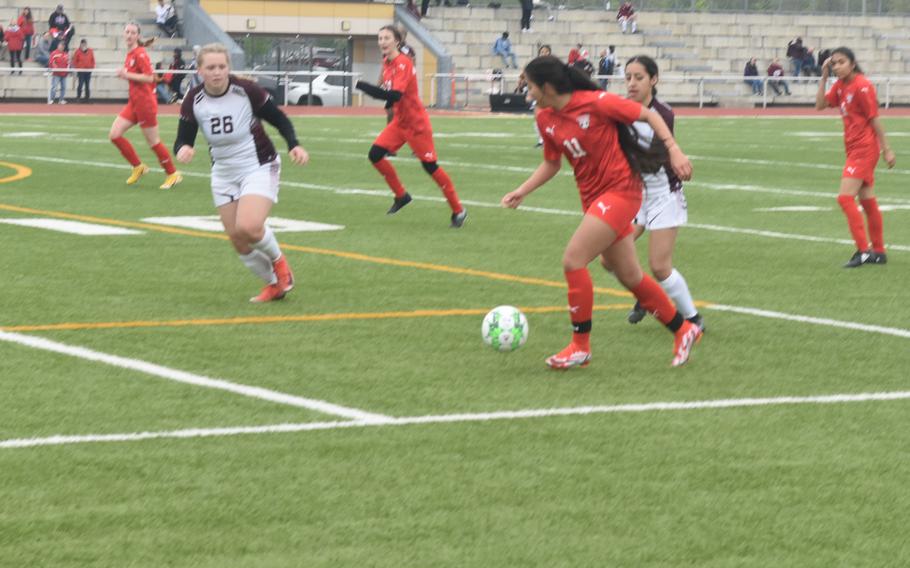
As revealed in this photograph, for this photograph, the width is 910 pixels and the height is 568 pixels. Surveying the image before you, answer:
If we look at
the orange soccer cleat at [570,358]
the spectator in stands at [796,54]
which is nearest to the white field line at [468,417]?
the orange soccer cleat at [570,358]

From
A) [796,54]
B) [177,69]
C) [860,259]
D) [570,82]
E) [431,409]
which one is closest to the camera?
[431,409]

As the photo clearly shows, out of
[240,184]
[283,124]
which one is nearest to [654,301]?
[240,184]

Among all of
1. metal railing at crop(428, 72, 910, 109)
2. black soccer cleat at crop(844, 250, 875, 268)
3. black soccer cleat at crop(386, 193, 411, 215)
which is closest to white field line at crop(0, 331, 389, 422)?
black soccer cleat at crop(844, 250, 875, 268)

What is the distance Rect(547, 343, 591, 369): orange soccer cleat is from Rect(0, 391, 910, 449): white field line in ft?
3.02

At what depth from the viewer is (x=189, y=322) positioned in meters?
10.8

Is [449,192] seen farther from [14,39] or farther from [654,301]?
[14,39]

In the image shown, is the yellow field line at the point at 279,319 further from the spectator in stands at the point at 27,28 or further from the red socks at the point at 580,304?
the spectator in stands at the point at 27,28

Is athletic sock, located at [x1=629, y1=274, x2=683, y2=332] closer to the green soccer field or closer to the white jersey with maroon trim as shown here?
the green soccer field

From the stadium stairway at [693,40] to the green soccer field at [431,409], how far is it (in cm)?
4161

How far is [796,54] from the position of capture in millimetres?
59812

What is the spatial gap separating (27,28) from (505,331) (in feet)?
139

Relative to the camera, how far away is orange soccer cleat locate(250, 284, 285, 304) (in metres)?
11.8

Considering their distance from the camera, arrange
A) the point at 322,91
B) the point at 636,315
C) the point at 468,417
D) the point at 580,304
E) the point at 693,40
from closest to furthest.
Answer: the point at 468,417
the point at 580,304
the point at 636,315
the point at 322,91
the point at 693,40

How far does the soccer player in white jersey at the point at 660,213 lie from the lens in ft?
33.2
